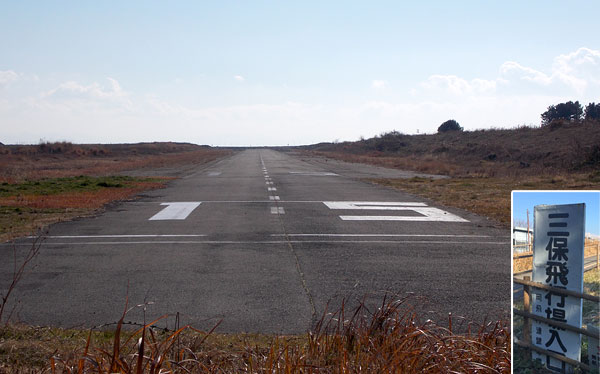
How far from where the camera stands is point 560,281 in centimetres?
150

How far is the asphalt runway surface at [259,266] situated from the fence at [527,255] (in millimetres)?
2773

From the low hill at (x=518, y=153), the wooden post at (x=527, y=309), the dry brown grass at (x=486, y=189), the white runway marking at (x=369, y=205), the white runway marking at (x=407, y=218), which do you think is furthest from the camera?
the low hill at (x=518, y=153)

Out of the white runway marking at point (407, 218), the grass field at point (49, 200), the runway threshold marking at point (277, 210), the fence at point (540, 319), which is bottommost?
the white runway marking at point (407, 218)

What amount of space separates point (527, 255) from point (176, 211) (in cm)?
1528

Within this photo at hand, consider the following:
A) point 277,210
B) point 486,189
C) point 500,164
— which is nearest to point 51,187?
point 277,210

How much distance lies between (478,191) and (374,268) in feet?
49.7

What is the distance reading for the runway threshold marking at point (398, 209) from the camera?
14904 mm

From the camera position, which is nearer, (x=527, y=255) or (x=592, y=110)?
(x=527, y=255)

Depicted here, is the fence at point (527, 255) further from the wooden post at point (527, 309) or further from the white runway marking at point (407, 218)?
the white runway marking at point (407, 218)

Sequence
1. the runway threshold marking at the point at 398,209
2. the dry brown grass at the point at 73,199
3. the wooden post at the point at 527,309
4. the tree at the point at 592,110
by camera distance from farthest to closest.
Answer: the tree at the point at 592,110 < the dry brown grass at the point at 73,199 < the runway threshold marking at the point at 398,209 < the wooden post at the point at 527,309

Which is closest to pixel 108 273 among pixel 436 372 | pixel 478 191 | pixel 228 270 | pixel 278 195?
pixel 228 270

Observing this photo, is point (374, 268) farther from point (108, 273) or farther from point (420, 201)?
point (420, 201)

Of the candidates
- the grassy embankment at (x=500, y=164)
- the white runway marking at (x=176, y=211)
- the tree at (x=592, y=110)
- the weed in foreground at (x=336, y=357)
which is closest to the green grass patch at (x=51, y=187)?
the white runway marking at (x=176, y=211)

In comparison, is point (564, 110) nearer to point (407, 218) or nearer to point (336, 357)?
point (407, 218)
